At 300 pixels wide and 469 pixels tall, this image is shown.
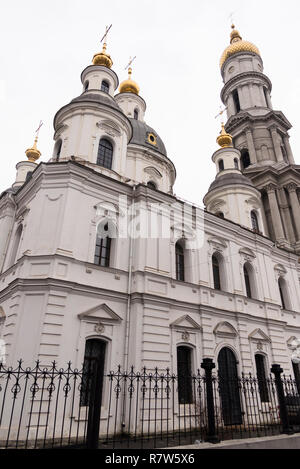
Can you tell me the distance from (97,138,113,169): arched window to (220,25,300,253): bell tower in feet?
53.5

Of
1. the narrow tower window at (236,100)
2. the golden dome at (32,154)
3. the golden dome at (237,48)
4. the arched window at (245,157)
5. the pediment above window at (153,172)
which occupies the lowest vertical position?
the pediment above window at (153,172)

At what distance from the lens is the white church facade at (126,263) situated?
452 inches

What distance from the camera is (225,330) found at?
50.5 ft

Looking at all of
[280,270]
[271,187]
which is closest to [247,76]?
[271,187]

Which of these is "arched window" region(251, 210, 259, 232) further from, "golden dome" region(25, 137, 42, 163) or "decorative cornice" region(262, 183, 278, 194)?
"golden dome" region(25, 137, 42, 163)

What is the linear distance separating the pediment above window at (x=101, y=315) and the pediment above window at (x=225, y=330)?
5167 millimetres

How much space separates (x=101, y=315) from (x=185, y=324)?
3.94 meters

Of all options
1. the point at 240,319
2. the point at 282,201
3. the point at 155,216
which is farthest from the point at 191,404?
the point at 282,201

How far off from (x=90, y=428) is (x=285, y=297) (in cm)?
1789

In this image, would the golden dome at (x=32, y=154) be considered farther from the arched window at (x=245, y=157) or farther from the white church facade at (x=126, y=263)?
the arched window at (x=245, y=157)

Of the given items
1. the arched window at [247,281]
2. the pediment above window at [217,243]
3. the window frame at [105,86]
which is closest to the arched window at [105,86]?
the window frame at [105,86]

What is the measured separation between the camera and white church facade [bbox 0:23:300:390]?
37.7 feet

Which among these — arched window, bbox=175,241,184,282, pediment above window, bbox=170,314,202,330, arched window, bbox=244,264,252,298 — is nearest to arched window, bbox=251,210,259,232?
arched window, bbox=244,264,252,298
